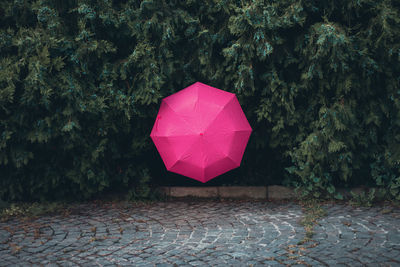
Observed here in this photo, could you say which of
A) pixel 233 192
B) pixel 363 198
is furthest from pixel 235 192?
pixel 363 198

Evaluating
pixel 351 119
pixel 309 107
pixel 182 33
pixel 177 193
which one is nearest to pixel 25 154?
pixel 177 193

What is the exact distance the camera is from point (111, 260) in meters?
4.49

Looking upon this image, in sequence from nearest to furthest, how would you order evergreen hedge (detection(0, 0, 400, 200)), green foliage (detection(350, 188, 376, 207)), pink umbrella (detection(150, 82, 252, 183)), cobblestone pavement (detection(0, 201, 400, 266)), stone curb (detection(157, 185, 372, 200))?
1. cobblestone pavement (detection(0, 201, 400, 266))
2. pink umbrella (detection(150, 82, 252, 183))
3. evergreen hedge (detection(0, 0, 400, 200))
4. green foliage (detection(350, 188, 376, 207))
5. stone curb (detection(157, 185, 372, 200))

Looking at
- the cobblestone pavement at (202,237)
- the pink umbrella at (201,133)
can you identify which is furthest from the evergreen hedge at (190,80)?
the cobblestone pavement at (202,237)

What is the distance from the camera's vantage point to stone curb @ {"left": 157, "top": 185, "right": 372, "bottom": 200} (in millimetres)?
6926

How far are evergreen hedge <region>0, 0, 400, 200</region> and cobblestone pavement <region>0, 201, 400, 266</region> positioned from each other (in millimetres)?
842

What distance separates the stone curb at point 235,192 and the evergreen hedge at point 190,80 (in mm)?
283

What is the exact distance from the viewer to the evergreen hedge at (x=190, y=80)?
5.99 metres

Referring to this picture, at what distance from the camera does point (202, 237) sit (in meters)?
5.18

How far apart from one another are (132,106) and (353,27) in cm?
377

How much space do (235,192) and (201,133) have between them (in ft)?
6.48

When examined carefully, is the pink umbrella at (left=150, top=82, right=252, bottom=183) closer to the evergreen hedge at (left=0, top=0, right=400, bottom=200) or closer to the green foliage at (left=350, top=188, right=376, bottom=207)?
the evergreen hedge at (left=0, top=0, right=400, bottom=200)

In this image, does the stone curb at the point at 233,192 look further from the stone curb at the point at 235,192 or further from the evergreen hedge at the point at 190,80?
the evergreen hedge at the point at 190,80

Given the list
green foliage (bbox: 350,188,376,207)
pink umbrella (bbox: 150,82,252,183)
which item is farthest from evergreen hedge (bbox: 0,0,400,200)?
pink umbrella (bbox: 150,82,252,183)
